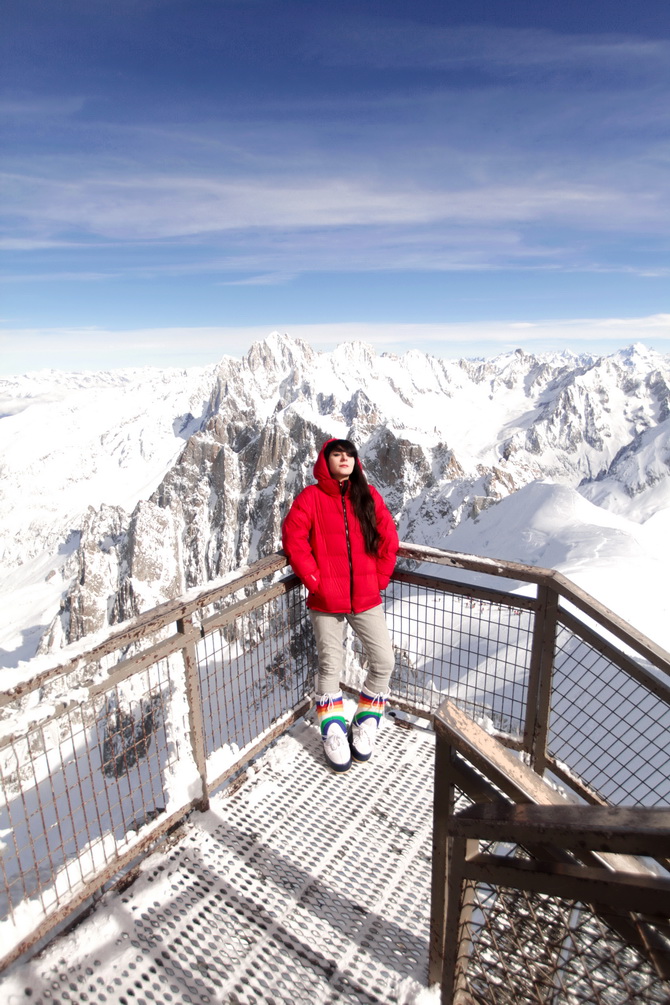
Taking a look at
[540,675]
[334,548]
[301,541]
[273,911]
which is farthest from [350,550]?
[273,911]

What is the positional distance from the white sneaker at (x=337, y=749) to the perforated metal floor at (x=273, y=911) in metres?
0.12

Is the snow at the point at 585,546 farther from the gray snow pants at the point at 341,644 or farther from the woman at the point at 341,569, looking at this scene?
the woman at the point at 341,569

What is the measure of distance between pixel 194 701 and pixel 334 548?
62.9 inches

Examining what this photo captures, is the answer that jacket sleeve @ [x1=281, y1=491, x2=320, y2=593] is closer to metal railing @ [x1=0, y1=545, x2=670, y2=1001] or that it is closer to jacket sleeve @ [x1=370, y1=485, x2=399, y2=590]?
metal railing @ [x1=0, y1=545, x2=670, y2=1001]

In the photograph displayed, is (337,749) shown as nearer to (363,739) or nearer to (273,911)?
(363,739)

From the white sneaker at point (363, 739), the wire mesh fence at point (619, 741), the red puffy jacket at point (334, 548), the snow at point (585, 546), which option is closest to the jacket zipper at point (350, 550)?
the red puffy jacket at point (334, 548)

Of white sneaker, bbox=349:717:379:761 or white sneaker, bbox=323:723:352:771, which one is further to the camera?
white sneaker, bbox=349:717:379:761

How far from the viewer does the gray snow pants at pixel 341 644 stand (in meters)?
4.84

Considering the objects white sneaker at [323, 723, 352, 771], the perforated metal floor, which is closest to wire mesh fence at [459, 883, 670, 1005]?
the perforated metal floor

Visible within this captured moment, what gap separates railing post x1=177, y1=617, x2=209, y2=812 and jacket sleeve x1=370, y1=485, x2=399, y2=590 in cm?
171

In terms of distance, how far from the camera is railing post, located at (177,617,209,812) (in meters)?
3.71

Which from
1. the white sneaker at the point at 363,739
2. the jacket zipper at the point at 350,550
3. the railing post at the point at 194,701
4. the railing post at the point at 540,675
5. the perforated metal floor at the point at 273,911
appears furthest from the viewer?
the white sneaker at the point at 363,739

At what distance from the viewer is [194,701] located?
12.8 feet

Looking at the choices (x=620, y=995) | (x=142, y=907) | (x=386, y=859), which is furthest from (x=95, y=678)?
(x=620, y=995)
